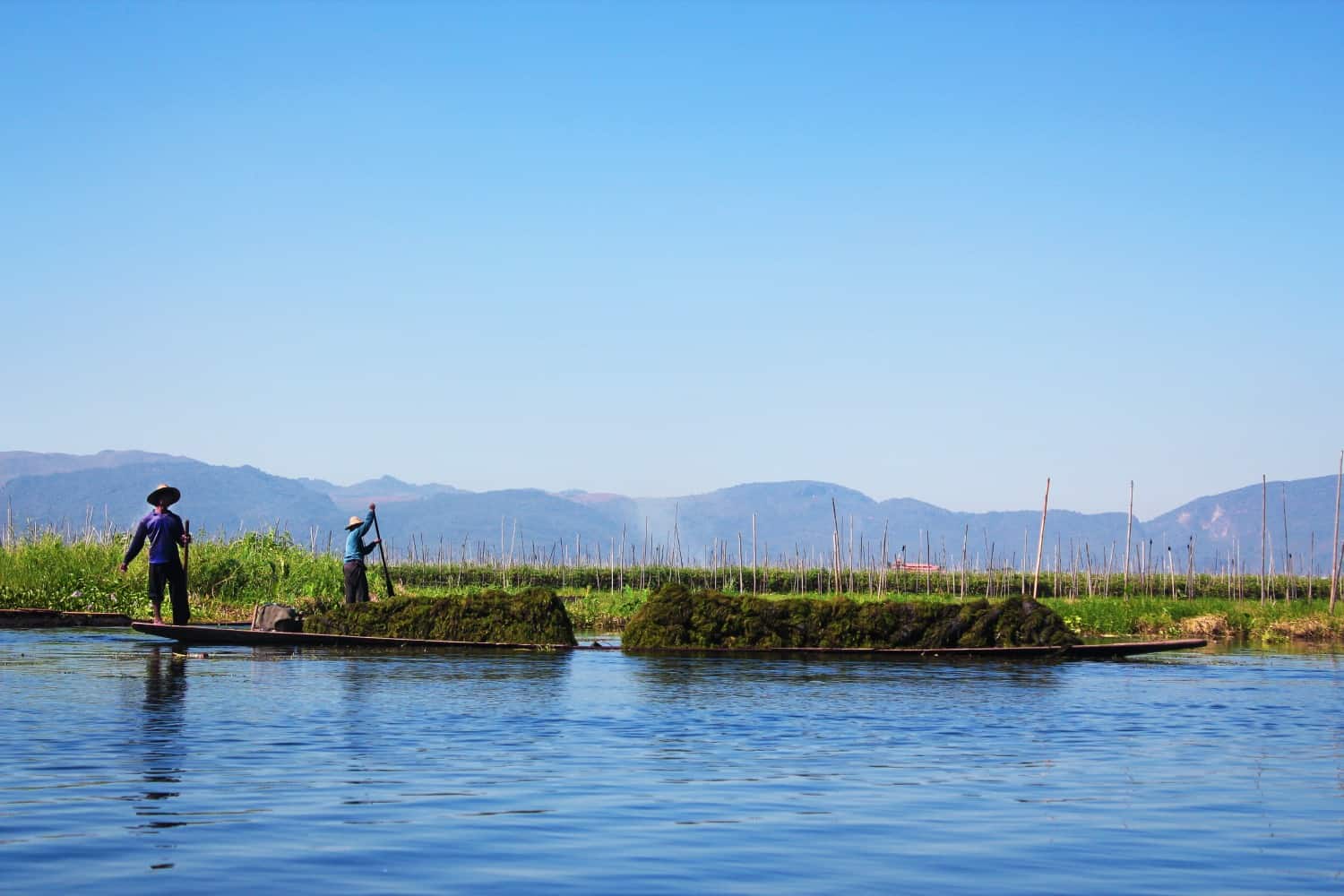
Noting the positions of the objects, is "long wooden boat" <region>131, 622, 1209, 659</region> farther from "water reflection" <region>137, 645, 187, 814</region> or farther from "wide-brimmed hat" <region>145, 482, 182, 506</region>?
"wide-brimmed hat" <region>145, 482, 182, 506</region>

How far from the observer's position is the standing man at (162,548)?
1867cm

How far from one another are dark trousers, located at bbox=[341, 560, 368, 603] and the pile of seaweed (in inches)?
178

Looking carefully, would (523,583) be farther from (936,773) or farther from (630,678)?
(936,773)

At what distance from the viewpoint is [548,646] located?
19422mm

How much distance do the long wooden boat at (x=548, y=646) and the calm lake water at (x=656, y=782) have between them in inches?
105

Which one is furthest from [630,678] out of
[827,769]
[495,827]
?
[495,827]

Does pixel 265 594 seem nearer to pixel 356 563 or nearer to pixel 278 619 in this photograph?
pixel 356 563

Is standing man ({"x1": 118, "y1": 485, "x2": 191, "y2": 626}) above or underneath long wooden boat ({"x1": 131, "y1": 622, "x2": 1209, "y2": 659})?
above

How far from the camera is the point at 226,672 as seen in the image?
52.2 feet

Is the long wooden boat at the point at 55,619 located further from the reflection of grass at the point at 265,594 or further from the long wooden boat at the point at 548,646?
the long wooden boat at the point at 548,646

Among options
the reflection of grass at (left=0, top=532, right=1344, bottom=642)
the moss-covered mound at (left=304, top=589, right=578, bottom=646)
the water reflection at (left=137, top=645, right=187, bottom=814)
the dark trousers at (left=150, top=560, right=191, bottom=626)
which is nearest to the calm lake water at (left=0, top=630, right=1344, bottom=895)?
the water reflection at (left=137, top=645, right=187, bottom=814)

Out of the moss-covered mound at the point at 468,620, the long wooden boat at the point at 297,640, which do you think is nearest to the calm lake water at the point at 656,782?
the long wooden boat at the point at 297,640

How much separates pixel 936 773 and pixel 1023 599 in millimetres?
10752

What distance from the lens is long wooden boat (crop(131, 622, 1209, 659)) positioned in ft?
62.5
